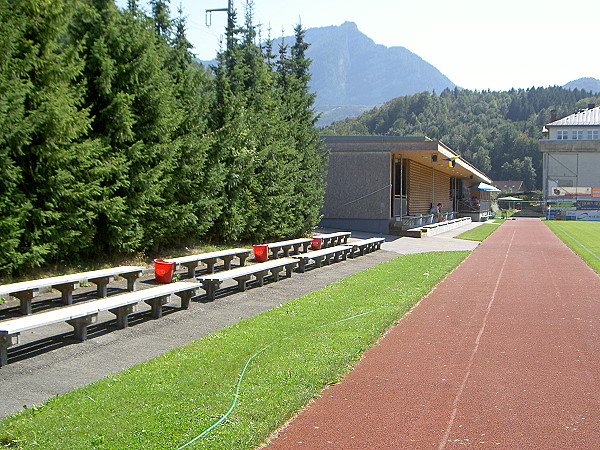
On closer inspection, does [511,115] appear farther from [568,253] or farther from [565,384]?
[565,384]

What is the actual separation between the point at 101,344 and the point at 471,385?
4545mm

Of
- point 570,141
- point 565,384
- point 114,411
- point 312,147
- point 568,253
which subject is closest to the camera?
point 114,411

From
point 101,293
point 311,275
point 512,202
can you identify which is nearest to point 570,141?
point 512,202

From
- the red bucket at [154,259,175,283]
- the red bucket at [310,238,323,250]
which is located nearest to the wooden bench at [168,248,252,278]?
the red bucket at [154,259,175,283]

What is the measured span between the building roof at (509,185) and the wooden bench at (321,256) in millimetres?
131635

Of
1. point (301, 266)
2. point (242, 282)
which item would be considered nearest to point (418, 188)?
point (301, 266)

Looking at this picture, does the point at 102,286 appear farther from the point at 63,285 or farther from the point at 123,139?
the point at 123,139

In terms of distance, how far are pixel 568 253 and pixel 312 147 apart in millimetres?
11062

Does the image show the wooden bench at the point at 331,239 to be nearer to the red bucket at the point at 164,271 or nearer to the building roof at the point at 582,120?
the red bucket at the point at 164,271

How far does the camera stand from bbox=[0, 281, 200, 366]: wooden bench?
6.60m

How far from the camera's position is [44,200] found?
440 inches

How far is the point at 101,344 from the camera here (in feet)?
25.5

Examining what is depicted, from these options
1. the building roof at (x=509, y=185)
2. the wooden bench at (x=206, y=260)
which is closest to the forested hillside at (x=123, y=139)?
the wooden bench at (x=206, y=260)

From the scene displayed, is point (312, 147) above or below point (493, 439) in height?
above
